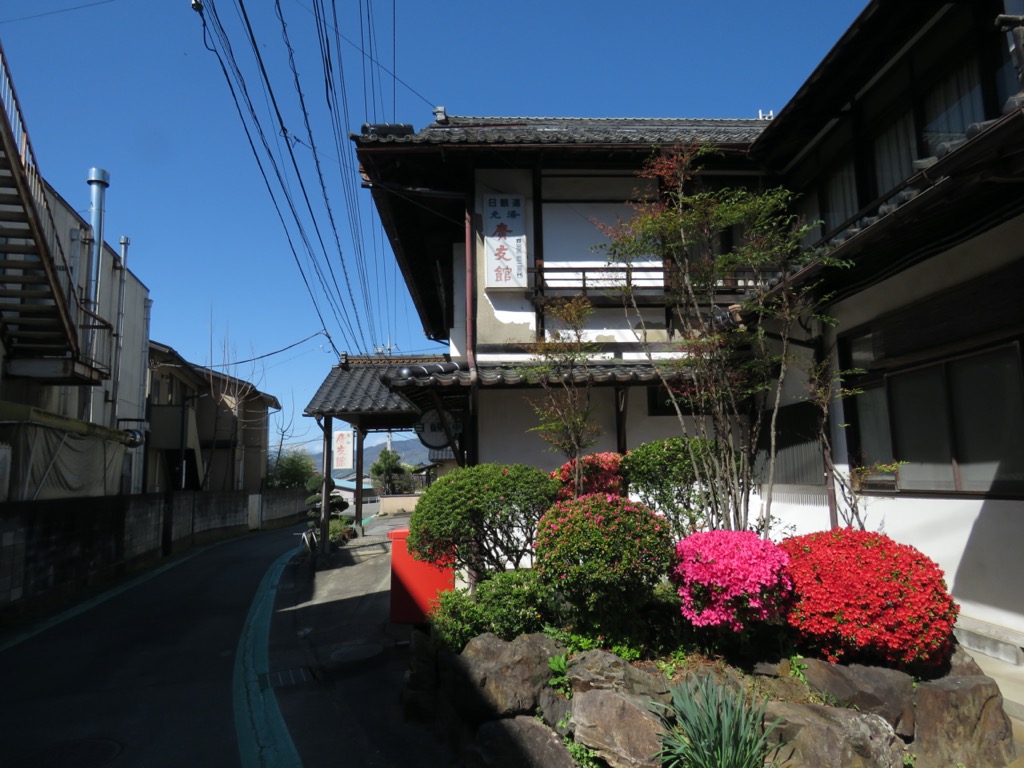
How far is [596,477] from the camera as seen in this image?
7.22 m

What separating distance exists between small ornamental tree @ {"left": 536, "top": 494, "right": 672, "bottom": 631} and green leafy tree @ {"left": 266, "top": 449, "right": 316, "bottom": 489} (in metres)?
37.0

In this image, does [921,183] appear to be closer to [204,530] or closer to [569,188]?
[569,188]

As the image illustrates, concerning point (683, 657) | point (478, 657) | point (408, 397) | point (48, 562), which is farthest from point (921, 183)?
point (48, 562)

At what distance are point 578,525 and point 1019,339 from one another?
4.12m

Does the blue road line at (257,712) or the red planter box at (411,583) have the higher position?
the red planter box at (411,583)

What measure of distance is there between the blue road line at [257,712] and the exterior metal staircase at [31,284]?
7.95m

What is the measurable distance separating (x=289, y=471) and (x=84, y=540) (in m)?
28.5

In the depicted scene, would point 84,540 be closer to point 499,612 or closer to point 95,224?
point 95,224

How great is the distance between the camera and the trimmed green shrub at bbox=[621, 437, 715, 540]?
6.92 metres

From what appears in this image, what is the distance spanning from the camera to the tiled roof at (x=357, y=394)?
1515 cm

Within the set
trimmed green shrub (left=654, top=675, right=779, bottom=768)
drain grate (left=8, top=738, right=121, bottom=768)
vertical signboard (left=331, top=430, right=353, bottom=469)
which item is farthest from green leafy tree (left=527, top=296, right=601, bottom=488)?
vertical signboard (left=331, top=430, right=353, bottom=469)

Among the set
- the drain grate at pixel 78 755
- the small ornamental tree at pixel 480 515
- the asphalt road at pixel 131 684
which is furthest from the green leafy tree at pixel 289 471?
the small ornamental tree at pixel 480 515

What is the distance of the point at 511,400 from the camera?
980 cm

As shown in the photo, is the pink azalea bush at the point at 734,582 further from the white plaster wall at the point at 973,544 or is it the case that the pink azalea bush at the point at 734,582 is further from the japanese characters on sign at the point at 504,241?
the japanese characters on sign at the point at 504,241
